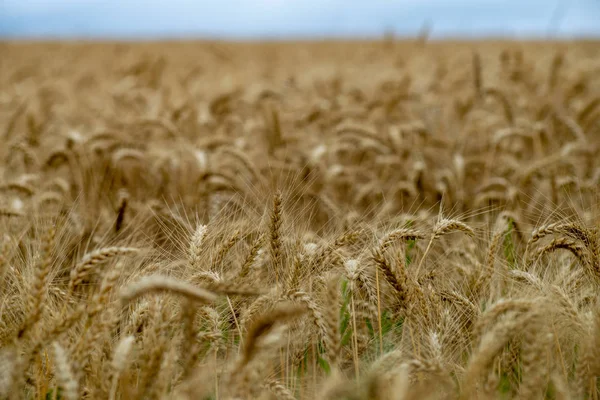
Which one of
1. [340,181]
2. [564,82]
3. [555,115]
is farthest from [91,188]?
[564,82]

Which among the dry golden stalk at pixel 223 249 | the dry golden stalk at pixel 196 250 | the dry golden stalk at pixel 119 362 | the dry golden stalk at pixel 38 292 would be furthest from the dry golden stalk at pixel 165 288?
the dry golden stalk at pixel 223 249

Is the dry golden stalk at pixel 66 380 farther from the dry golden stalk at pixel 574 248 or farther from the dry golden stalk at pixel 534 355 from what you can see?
the dry golden stalk at pixel 574 248

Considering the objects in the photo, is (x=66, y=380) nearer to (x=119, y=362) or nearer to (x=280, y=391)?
(x=119, y=362)

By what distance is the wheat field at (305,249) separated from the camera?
1.26 m

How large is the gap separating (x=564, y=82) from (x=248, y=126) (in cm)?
451

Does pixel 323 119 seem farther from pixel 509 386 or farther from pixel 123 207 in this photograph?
pixel 509 386

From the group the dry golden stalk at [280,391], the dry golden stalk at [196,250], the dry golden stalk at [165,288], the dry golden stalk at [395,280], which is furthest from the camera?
the dry golden stalk at [196,250]

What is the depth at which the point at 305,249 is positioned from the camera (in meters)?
1.74

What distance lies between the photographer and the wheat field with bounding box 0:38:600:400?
4.13 ft

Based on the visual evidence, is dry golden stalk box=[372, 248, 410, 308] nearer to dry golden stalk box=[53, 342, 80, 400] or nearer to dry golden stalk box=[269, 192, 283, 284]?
dry golden stalk box=[269, 192, 283, 284]

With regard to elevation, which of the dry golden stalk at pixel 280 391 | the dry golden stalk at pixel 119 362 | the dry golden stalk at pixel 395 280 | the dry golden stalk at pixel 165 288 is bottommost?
the dry golden stalk at pixel 280 391

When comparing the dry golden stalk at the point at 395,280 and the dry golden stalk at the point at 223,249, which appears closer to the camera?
the dry golden stalk at the point at 395,280

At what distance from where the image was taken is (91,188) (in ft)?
11.6

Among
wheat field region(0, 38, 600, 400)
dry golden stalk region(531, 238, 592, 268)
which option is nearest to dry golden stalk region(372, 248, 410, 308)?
wheat field region(0, 38, 600, 400)
